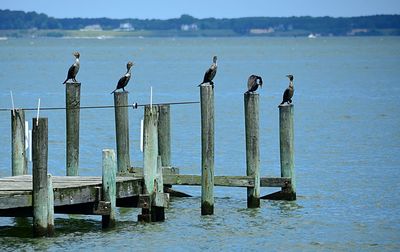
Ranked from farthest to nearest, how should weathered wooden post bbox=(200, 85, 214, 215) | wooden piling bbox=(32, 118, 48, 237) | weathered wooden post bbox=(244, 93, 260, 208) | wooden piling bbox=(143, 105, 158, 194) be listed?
1. weathered wooden post bbox=(244, 93, 260, 208)
2. weathered wooden post bbox=(200, 85, 214, 215)
3. wooden piling bbox=(143, 105, 158, 194)
4. wooden piling bbox=(32, 118, 48, 237)

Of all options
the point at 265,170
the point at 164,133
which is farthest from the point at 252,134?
the point at 265,170

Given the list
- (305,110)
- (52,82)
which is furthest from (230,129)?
(52,82)

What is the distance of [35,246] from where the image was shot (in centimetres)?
2066

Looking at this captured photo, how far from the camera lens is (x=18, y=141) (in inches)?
914

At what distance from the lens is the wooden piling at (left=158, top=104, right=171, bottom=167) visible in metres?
→ 25.4

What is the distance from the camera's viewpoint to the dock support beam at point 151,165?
21.8m

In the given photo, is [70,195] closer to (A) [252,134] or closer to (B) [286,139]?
(A) [252,134]

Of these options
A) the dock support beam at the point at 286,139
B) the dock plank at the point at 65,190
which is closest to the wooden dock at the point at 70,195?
the dock plank at the point at 65,190

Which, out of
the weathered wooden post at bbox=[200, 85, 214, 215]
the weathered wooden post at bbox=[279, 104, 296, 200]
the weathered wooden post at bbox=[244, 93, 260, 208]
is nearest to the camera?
the weathered wooden post at bbox=[200, 85, 214, 215]

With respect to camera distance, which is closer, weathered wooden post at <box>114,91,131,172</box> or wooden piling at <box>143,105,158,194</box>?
wooden piling at <box>143,105,158,194</box>

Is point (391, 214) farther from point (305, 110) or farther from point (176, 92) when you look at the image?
point (176, 92)

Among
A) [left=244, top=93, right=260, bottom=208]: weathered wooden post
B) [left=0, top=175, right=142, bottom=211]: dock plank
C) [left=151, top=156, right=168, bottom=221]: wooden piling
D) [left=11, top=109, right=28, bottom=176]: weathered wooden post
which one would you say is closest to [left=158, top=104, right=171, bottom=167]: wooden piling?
[left=244, top=93, right=260, bottom=208]: weathered wooden post

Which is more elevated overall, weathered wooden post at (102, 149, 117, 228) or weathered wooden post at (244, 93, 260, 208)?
weathered wooden post at (244, 93, 260, 208)

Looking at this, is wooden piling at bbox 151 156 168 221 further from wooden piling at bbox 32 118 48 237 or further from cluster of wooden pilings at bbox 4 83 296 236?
wooden piling at bbox 32 118 48 237
